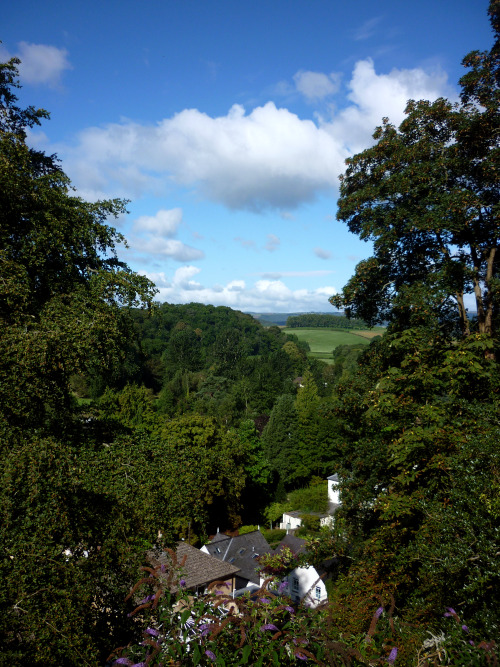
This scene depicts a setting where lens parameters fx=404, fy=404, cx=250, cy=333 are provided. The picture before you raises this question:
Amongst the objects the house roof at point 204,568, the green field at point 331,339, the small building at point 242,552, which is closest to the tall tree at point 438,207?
the house roof at point 204,568

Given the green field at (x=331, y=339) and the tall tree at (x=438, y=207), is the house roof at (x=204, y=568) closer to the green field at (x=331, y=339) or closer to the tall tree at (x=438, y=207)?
the tall tree at (x=438, y=207)

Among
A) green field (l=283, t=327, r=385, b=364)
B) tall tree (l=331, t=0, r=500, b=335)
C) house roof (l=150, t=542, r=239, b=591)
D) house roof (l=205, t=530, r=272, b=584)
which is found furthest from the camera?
green field (l=283, t=327, r=385, b=364)

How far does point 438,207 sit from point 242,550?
69.0 ft

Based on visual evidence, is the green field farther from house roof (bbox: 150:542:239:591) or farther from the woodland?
the woodland

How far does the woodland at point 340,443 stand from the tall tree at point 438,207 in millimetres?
46

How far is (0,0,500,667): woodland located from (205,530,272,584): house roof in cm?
1390

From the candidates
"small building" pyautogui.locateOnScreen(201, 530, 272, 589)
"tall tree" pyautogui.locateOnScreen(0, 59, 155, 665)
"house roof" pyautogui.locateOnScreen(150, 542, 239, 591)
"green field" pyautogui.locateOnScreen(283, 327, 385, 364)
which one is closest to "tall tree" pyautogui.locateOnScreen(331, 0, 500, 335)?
"tall tree" pyautogui.locateOnScreen(0, 59, 155, 665)

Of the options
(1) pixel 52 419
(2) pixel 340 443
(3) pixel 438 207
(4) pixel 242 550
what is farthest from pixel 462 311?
(4) pixel 242 550

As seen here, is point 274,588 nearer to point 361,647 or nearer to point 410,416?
point 361,647

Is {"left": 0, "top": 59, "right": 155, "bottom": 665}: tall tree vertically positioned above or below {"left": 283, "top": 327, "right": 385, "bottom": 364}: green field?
above

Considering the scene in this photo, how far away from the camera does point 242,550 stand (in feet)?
75.0

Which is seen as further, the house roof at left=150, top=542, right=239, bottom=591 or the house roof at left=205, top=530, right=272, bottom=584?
the house roof at left=205, top=530, right=272, bottom=584

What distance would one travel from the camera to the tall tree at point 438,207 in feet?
29.3

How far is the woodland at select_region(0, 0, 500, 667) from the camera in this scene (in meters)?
3.79
